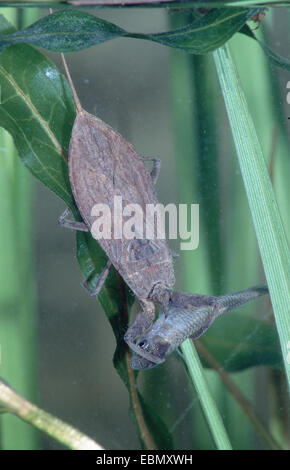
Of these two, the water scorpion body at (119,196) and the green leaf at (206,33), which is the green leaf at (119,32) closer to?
the green leaf at (206,33)

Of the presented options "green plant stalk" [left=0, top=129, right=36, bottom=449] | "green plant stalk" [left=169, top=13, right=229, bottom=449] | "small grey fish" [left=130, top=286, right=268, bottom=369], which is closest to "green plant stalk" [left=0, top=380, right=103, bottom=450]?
"small grey fish" [left=130, top=286, right=268, bottom=369]

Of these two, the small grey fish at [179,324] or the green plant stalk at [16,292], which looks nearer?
the small grey fish at [179,324]

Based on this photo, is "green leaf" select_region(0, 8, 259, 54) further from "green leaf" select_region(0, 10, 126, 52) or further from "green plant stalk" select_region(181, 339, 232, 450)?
"green plant stalk" select_region(181, 339, 232, 450)

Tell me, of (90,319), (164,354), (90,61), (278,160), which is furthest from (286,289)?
(90,61)

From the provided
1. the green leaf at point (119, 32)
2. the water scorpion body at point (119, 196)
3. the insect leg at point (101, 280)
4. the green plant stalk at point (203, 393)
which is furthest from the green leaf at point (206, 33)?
the green plant stalk at point (203, 393)

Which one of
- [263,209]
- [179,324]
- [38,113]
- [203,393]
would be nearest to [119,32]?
[38,113]
